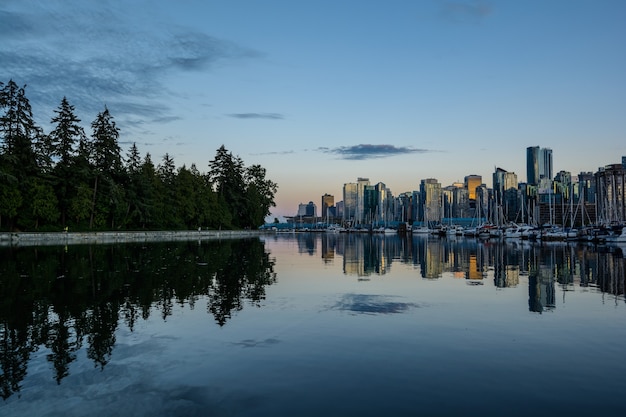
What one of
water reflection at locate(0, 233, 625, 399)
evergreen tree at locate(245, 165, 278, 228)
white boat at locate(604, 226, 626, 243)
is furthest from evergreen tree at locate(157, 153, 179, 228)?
white boat at locate(604, 226, 626, 243)

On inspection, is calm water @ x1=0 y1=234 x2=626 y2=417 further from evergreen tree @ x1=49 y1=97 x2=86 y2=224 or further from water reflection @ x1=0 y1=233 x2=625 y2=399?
evergreen tree @ x1=49 y1=97 x2=86 y2=224

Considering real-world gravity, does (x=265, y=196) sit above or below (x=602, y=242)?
above

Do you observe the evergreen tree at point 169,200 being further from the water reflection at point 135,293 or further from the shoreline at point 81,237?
the water reflection at point 135,293

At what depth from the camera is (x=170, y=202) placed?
119438 millimetres

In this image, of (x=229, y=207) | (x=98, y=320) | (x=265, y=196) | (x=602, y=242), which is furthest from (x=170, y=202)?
(x=98, y=320)

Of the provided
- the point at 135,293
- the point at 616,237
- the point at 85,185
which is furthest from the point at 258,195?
the point at 135,293

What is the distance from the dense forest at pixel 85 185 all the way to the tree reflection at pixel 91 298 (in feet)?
147

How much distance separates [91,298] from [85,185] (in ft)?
247

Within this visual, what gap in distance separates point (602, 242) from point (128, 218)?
318 feet

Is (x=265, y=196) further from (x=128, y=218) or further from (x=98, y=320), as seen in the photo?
(x=98, y=320)

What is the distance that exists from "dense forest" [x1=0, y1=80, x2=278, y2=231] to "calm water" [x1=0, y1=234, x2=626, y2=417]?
195 ft

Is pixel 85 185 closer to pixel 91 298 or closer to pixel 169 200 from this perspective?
pixel 169 200

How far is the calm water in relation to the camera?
10797 mm

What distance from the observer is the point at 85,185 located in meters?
91.1
